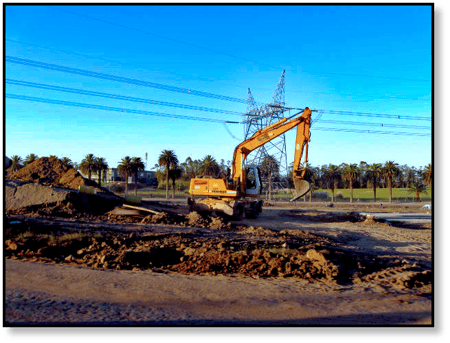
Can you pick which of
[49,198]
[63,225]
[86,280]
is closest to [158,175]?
[49,198]

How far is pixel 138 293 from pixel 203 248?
164 inches

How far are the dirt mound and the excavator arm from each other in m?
11.8

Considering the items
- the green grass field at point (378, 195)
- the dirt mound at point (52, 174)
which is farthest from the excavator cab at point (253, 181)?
the green grass field at point (378, 195)

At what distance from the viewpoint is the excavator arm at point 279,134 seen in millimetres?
21266

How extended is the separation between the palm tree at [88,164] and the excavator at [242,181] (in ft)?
113

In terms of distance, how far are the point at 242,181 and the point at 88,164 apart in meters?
37.1

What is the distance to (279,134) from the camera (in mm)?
23812

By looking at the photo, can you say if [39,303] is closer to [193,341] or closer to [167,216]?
[193,341]

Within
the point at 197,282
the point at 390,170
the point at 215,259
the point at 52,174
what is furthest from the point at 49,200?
the point at 390,170

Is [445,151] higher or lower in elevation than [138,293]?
higher

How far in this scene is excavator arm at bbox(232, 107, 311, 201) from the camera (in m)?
21.3

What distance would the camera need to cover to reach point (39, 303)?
260 inches

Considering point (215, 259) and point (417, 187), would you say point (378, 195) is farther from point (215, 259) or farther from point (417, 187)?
point (215, 259)

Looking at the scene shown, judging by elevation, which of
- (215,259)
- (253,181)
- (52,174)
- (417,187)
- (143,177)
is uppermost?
(143,177)
